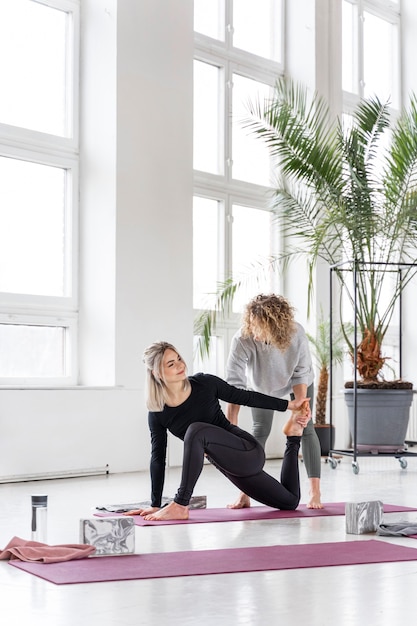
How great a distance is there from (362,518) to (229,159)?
17.2 feet

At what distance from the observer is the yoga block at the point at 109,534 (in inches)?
141

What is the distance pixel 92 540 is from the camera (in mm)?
3580

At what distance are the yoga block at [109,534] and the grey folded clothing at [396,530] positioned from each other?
1.17 meters

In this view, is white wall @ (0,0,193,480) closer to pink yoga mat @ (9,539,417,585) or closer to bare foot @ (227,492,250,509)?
bare foot @ (227,492,250,509)

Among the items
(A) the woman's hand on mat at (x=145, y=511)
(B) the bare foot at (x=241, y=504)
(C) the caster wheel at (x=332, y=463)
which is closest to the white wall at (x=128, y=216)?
(C) the caster wheel at (x=332, y=463)

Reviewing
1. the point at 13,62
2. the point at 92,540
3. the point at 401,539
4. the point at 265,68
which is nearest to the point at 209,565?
the point at 92,540

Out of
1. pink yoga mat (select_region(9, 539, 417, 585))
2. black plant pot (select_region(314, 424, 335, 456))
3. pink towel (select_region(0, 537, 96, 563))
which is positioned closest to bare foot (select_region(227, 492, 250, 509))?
pink yoga mat (select_region(9, 539, 417, 585))

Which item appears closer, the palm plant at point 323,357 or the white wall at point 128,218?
the white wall at point 128,218

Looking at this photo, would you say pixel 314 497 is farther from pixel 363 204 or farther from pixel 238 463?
pixel 363 204

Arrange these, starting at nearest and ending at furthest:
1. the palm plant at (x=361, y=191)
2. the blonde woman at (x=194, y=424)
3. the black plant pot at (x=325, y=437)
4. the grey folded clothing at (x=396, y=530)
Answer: the grey folded clothing at (x=396, y=530), the blonde woman at (x=194, y=424), the palm plant at (x=361, y=191), the black plant pot at (x=325, y=437)

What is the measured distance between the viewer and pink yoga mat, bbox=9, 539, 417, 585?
3221 mm

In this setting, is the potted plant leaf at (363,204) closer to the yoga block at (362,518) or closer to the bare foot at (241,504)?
the bare foot at (241,504)

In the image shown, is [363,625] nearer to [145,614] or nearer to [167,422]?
[145,614]

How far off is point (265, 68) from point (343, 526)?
19.9 feet
